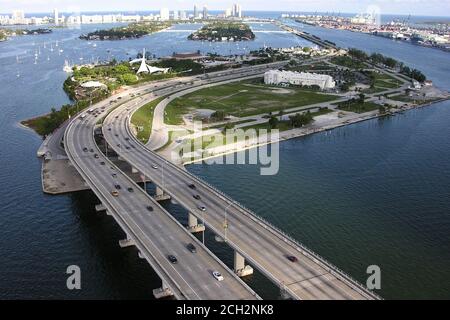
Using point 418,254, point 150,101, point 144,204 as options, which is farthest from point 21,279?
point 150,101

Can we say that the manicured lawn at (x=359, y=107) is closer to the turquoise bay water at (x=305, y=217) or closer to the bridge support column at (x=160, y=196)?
the turquoise bay water at (x=305, y=217)

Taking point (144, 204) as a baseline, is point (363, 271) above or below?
below

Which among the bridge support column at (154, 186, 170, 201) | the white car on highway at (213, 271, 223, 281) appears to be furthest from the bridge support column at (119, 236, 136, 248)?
the white car on highway at (213, 271, 223, 281)

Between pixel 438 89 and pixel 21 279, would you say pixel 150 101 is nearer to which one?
pixel 21 279

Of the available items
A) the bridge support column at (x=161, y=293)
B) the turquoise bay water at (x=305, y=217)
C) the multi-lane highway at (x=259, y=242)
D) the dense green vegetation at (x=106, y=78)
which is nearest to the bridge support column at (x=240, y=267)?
the turquoise bay water at (x=305, y=217)

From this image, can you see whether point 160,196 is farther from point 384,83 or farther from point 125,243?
point 384,83

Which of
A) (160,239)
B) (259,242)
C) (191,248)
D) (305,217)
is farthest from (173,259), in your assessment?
(305,217)

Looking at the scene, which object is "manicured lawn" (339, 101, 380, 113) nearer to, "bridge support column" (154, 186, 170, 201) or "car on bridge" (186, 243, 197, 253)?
"bridge support column" (154, 186, 170, 201)
